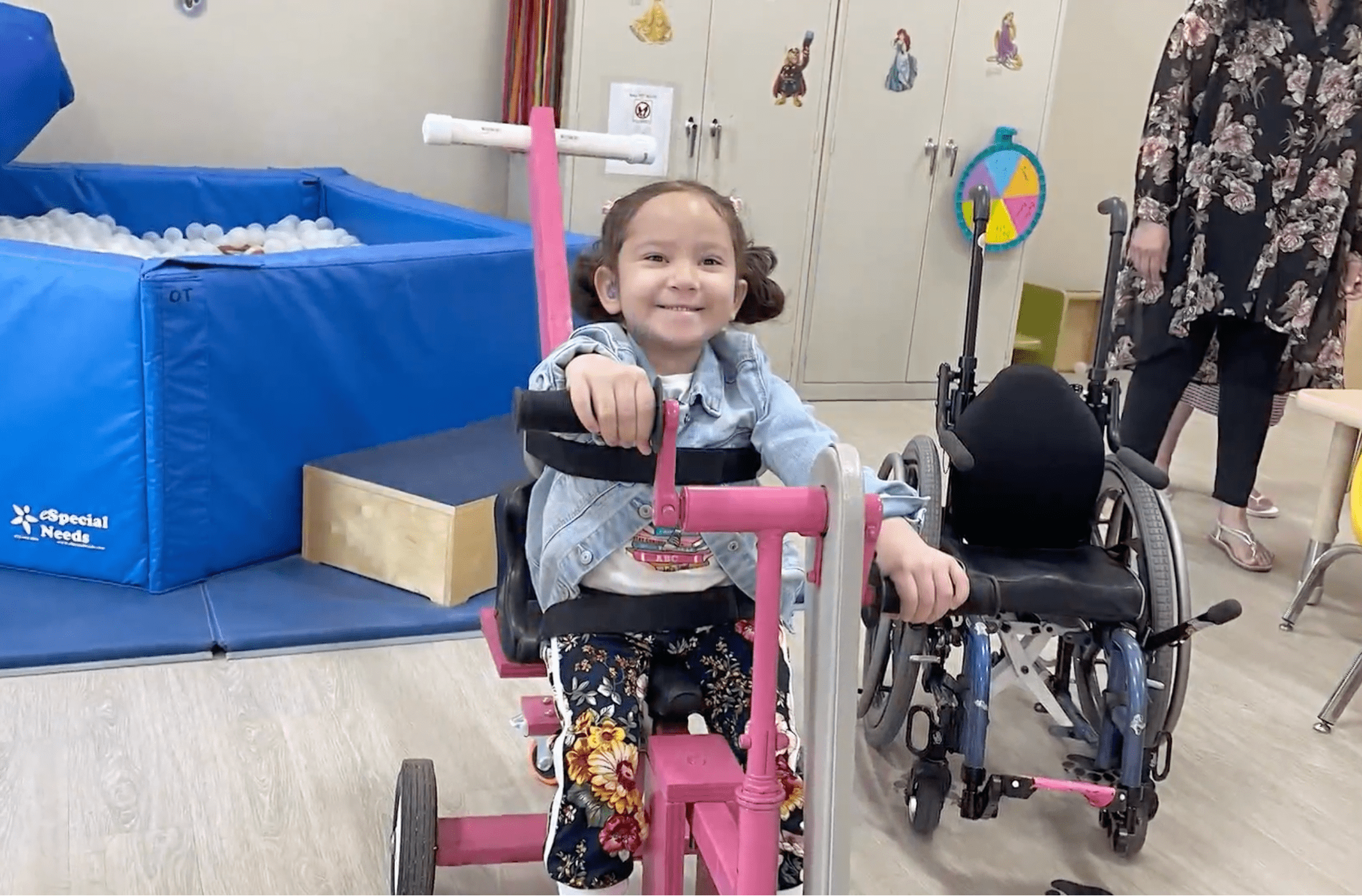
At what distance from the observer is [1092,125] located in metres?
5.20

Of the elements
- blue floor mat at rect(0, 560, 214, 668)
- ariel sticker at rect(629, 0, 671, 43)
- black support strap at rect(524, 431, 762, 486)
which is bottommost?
blue floor mat at rect(0, 560, 214, 668)

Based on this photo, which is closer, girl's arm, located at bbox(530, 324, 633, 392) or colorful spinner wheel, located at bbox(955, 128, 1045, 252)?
girl's arm, located at bbox(530, 324, 633, 392)

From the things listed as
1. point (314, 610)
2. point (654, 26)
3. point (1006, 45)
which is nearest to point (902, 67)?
point (1006, 45)

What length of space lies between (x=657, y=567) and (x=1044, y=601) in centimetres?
64

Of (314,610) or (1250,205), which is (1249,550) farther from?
(314,610)

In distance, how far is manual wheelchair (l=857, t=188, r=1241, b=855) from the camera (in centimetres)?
178

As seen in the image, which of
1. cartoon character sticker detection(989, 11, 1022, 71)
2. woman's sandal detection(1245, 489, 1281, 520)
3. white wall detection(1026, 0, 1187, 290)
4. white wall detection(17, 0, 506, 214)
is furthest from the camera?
white wall detection(1026, 0, 1187, 290)

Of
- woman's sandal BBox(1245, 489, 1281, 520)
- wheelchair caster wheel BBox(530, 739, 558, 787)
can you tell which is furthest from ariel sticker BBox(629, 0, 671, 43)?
wheelchair caster wheel BBox(530, 739, 558, 787)

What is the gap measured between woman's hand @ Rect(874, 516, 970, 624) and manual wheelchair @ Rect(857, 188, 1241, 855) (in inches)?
21.9

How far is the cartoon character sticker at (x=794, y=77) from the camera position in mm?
4125

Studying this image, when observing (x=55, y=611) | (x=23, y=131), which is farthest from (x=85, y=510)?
(x=23, y=131)

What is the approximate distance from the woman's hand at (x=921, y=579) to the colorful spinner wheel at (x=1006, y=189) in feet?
11.3

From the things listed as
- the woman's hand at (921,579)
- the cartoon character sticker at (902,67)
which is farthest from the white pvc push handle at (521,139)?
the cartoon character sticker at (902,67)

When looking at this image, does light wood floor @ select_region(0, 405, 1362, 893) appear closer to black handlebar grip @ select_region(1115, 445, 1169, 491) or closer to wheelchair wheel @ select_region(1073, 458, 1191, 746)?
wheelchair wheel @ select_region(1073, 458, 1191, 746)
